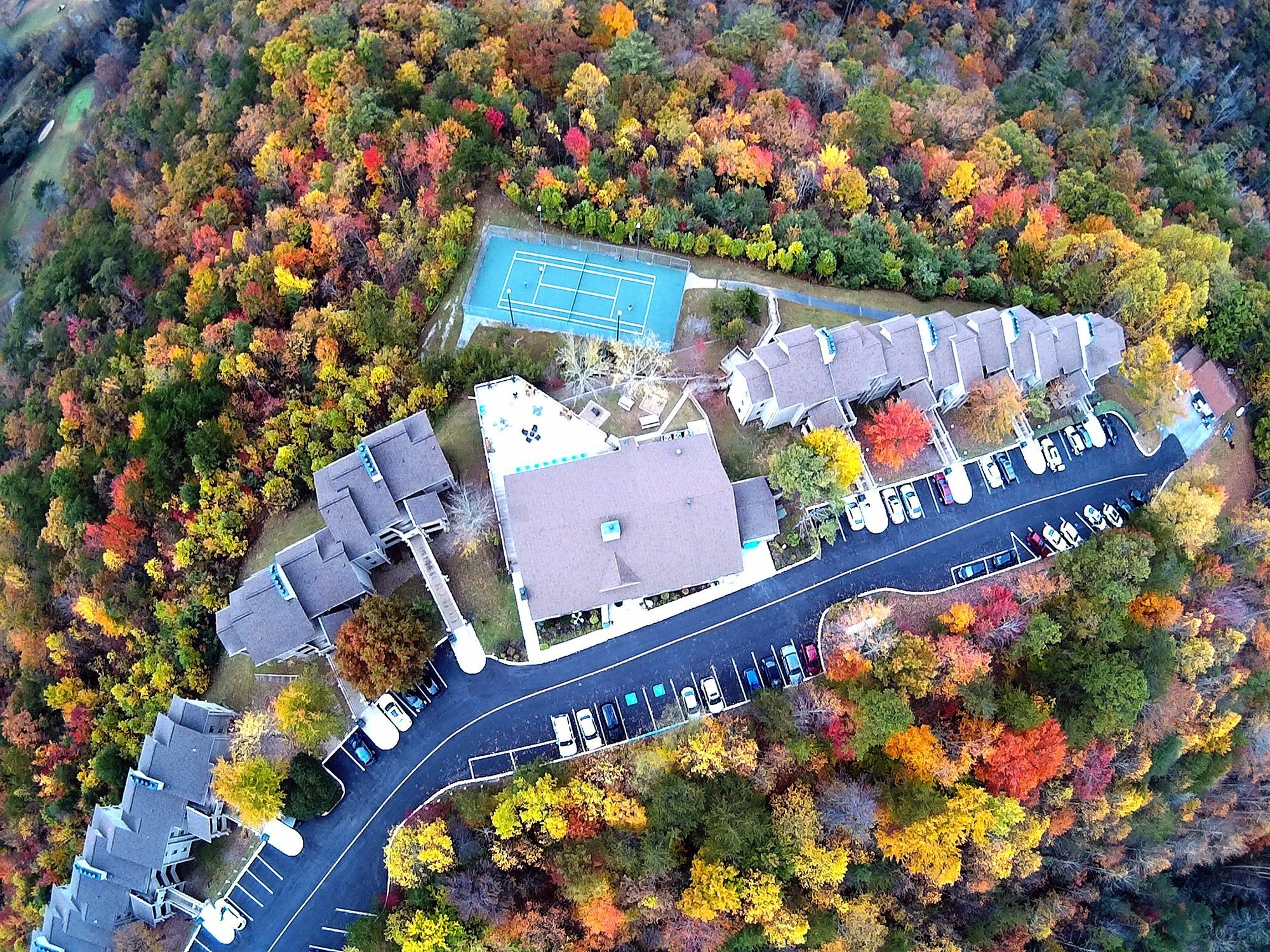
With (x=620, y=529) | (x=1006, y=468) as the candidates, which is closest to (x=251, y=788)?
(x=620, y=529)

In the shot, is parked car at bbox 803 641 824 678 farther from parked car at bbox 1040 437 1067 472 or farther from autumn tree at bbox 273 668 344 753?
autumn tree at bbox 273 668 344 753

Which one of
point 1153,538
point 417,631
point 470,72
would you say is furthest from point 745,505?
point 470,72

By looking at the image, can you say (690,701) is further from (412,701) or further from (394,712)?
(394,712)

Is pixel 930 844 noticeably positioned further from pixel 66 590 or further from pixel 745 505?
pixel 66 590

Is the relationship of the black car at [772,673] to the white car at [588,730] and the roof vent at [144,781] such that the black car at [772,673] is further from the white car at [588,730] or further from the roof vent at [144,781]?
the roof vent at [144,781]

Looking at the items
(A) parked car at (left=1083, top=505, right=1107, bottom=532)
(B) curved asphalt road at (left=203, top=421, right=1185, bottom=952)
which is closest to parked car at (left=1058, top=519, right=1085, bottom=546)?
(B) curved asphalt road at (left=203, top=421, right=1185, bottom=952)
